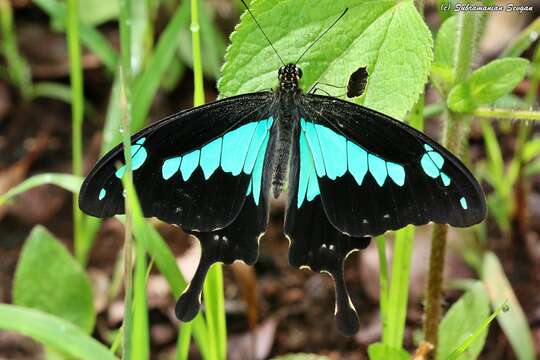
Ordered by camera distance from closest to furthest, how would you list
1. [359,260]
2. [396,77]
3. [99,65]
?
[396,77] → [359,260] → [99,65]

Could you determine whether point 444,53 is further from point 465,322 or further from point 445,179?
point 465,322

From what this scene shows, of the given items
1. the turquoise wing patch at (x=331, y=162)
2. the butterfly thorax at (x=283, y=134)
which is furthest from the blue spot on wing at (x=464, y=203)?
the butterfly thorax at (x=283, y=134)

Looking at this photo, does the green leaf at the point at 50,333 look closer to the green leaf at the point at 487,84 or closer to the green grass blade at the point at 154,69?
the green grass blade at the point at 154,69

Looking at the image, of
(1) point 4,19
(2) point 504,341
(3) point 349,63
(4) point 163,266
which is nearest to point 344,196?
(3) point 349,63

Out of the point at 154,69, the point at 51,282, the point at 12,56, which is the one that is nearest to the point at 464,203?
the point at 154,69

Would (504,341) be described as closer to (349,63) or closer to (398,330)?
(398,330)

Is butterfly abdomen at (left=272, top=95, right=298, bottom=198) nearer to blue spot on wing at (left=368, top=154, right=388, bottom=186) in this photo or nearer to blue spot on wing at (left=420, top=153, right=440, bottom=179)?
blue spot on wing at (left=368, top=154, right=388, bottom=186)

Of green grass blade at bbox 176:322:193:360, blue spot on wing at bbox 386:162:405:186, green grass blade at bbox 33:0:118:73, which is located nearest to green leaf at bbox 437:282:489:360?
blue spot on wing at bbox 386:162:405:186

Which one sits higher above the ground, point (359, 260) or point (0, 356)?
point (359, 260)
